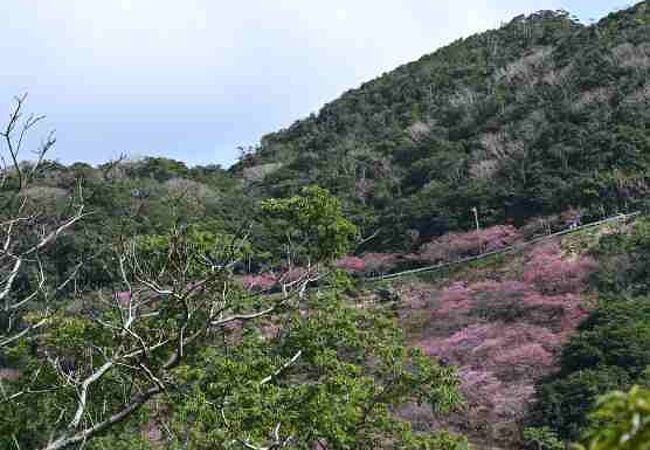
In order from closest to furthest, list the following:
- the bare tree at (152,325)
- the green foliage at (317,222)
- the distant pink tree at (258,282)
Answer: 1. the bare tree at (152,325)
2. the green foliage at (317,222)
3. the distant pink tree at (258,282)

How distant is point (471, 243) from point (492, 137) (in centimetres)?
761

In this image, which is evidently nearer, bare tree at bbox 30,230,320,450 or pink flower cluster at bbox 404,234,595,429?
bare tree at bbox 30,230,320,450

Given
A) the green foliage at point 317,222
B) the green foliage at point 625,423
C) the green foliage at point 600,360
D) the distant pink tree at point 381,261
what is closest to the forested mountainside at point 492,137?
the distant pink tree at point 381,261

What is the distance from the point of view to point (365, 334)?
10.6 metres

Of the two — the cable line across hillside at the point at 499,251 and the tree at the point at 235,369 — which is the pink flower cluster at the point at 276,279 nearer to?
the tree at the point at 235,369

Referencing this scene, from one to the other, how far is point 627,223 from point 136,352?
70.7 feet

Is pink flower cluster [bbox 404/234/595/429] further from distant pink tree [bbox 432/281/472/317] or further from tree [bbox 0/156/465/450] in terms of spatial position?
tree [bbox 0/156/465/450]

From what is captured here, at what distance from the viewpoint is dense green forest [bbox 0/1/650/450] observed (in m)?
8.05

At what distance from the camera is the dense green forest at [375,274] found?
805cm

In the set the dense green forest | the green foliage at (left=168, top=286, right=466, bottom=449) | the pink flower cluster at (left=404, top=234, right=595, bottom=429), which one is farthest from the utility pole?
the green foliage at (left=168, top=286, right=466, bottom=449)

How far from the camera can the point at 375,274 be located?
32625mm

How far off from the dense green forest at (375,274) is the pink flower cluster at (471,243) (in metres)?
0.07

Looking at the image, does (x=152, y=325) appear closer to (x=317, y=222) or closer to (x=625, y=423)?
(x=317, y=222)

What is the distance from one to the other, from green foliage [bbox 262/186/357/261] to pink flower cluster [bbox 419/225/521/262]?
69.1 feet
